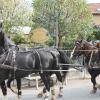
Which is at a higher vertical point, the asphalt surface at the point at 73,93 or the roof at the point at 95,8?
the roof at the point at 95,8

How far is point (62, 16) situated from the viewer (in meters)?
32.5

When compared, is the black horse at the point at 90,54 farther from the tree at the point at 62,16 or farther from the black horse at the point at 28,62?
the tree at the point at 62,16

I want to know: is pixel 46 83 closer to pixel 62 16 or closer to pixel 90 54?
pixel 90 54

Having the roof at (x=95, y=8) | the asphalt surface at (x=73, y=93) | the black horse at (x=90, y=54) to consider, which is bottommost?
the asphalt surface at (x=73, y=93)

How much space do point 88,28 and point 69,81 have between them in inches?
747

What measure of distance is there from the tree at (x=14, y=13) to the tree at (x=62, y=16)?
2.52 meters

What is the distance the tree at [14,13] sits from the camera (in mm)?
28403

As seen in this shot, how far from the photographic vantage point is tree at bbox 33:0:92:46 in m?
32.0

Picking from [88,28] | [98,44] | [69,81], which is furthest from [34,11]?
[98,44]

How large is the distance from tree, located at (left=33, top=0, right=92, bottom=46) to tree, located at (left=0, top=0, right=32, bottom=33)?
2.52 m

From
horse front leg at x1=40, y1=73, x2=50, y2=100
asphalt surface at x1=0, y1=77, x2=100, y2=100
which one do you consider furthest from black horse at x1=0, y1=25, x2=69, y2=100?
asphalt surface at x1=0, y1=77, x2=100, y2=100

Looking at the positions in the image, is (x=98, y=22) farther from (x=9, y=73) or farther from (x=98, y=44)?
(x=9, y=73)

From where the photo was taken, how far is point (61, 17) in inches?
1276

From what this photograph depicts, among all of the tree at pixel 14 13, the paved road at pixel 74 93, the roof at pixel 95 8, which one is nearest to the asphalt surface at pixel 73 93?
the paved road at pixel 74 93
